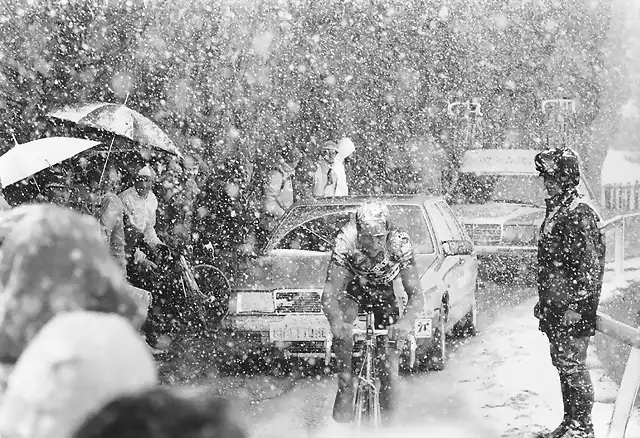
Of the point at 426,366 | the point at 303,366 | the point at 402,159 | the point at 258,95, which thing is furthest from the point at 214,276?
the point at 402,159

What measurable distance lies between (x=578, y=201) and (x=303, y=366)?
2791 mm

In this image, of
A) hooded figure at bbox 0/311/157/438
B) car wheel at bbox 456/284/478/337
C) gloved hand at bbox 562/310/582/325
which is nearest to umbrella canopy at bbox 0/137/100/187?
gloved hand at bbox 562/310/582/325

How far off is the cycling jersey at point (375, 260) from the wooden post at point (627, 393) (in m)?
1.08

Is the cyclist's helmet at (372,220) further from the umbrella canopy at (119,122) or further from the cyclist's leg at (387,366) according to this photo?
the umbrella canopy at (119,122)

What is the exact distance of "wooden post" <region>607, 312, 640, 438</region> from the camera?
339 cm

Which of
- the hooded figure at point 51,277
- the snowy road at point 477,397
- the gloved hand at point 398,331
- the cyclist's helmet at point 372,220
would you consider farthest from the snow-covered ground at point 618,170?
the hooded figure at point 51,277

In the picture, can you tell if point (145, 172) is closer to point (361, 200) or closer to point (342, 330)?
point (361, 200)

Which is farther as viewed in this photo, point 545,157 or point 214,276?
point 214,276

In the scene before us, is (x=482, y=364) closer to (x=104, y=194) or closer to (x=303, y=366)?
(x=303, y=366)

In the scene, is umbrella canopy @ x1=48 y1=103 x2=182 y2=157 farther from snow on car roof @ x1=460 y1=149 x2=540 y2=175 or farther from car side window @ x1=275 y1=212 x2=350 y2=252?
snow on car roof @ x1=460 y1=149 x2=540 y2=175

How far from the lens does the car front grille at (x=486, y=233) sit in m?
10.3

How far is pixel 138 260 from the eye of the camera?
6352 millimetres

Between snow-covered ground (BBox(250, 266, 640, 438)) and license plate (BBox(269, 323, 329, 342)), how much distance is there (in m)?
0.34

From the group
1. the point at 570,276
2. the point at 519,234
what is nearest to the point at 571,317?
the point at 570,276
